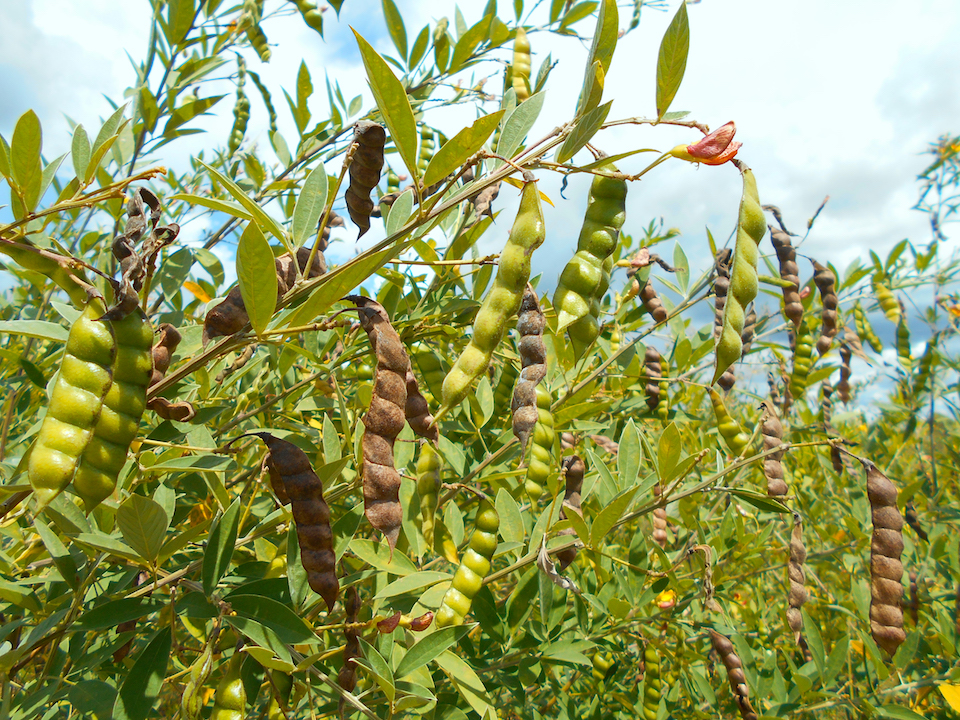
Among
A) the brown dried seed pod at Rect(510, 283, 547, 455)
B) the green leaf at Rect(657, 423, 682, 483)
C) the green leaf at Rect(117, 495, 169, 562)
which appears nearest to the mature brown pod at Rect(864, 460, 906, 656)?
the green leaf at Rect(657, 423, 682, 483)

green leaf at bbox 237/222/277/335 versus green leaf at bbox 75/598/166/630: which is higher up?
green leaf at bbox 237/222/277/335

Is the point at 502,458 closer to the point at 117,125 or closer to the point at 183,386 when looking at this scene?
the point at 183,386

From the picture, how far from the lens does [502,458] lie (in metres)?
1.98

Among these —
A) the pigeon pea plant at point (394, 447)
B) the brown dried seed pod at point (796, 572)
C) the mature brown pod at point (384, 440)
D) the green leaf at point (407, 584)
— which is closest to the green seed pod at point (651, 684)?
the pigeon pea plant at point (394, 447)

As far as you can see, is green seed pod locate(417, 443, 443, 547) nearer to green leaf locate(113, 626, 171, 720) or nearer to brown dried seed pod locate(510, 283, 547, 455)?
brown dried seed pod locate(510, 283, 547, 455)

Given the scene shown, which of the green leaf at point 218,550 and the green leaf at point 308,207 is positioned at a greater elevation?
the green leaf at point 308,207

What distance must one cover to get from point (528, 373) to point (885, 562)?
1.49 meters

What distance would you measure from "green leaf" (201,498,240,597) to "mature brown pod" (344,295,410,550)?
16.3 inches

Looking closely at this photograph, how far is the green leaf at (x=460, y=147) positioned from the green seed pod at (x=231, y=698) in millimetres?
1089

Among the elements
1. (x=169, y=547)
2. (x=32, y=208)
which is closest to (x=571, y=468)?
(x=169, y=547)

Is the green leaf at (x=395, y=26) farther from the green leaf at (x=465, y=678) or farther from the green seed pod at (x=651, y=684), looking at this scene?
the green seed pod at (x=651, y=684)

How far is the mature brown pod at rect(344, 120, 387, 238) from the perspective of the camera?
1.15 meters

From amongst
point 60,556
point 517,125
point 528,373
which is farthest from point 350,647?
point 517,125

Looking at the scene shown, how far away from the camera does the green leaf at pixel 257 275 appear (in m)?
0.83
